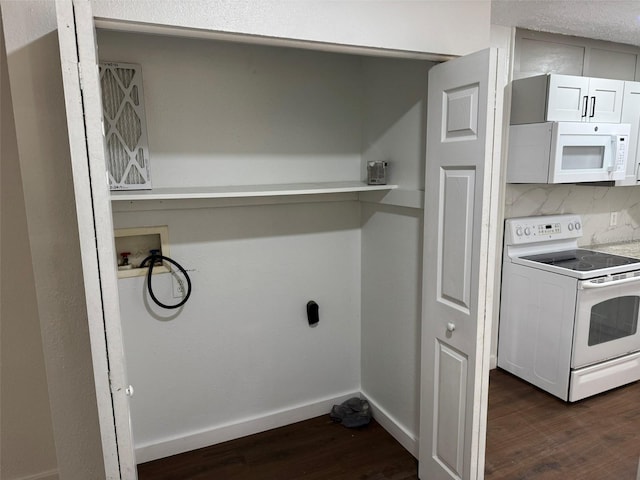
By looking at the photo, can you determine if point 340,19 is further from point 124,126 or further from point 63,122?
point 124,126

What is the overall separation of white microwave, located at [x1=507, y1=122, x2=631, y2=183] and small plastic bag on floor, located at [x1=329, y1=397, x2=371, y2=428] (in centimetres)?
182

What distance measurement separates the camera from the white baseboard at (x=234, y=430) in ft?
7.68

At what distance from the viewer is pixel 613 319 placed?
9.61 ft

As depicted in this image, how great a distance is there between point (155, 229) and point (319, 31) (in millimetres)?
1245

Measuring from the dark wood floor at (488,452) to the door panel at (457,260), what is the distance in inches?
17.4

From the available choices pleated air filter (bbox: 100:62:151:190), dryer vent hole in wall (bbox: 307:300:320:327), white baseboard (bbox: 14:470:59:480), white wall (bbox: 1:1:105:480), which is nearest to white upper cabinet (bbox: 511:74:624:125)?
dryer vent hole in wall (bbox: 307:300:320:327)

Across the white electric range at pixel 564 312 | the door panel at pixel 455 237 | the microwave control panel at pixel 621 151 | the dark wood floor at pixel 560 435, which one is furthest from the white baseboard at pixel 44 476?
the microwave control panel at pixel 621 151

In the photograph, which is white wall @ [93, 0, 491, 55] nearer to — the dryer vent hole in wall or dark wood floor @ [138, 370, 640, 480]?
the dryer vent hole in wall

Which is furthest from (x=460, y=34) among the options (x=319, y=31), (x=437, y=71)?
(x=319, y=31)

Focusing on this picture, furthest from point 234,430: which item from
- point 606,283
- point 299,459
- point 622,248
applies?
point 622,248

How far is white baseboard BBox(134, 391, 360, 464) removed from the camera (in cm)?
234

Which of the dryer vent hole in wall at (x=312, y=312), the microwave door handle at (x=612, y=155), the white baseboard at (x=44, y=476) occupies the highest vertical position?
the microwave door handle at (x=612, y=155)

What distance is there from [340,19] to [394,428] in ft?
7.06

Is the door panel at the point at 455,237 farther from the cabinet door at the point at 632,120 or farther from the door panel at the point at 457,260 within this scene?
the cabinet door at the point at 632,120
